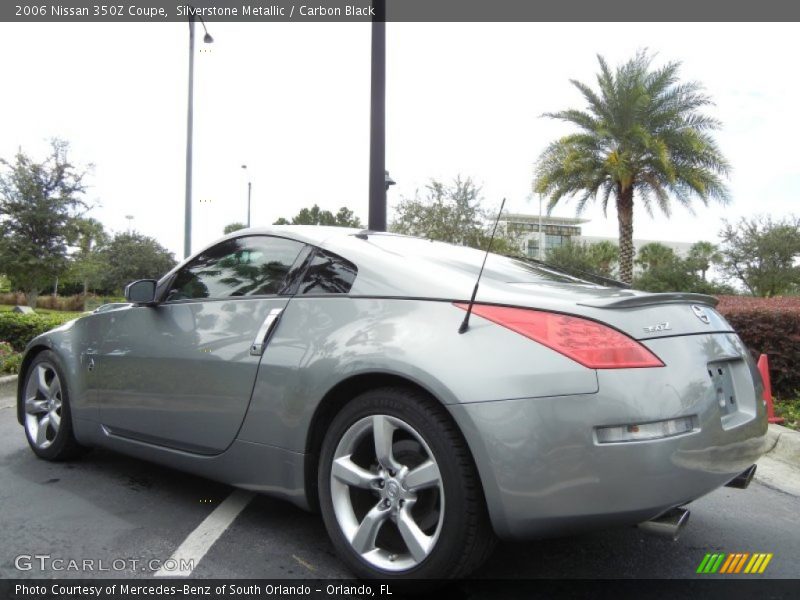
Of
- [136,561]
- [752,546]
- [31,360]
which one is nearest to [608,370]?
[752,546]

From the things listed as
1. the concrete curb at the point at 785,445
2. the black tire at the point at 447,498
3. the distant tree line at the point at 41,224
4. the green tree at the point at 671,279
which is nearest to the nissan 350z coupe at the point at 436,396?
the black tire at the point at 447,498

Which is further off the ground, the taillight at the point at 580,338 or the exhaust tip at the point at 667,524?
the taillight at the point at 580,338

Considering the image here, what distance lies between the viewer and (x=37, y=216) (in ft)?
72.8

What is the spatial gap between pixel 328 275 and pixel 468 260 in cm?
66

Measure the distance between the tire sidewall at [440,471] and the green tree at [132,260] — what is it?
135 ft

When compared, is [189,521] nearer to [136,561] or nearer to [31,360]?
[136,561]

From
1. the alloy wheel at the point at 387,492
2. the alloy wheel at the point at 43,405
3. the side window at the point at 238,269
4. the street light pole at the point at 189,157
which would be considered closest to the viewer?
the alloy wheel at the point at 387,492

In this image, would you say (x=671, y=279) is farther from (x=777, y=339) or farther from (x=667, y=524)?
(x=667, y=524)

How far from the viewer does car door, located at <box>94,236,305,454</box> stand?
9.43 feet

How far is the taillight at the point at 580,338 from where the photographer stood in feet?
6.79

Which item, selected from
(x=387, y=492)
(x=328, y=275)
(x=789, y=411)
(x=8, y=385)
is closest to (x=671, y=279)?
(x=789, y=411)

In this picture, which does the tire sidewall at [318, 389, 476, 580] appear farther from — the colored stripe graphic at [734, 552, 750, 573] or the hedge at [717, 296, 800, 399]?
the hedge at [717, 296, 800, 399]

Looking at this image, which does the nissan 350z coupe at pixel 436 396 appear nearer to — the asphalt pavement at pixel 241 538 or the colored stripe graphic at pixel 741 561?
the asphalt pavement at pixel 241 538

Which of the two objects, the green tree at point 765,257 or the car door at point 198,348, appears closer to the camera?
the car door at point 198,348
